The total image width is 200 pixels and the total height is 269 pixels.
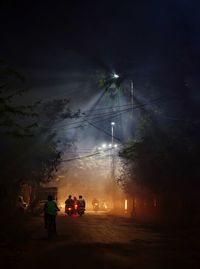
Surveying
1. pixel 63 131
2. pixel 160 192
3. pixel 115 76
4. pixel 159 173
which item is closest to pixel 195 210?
pixel 159 173

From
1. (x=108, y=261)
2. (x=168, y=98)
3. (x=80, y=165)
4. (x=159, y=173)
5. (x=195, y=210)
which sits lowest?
(x=108, y=261)

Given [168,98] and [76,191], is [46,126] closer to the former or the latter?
[168,98]

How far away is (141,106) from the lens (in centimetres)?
2989

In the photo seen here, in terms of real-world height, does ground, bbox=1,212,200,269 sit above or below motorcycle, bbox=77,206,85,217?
below

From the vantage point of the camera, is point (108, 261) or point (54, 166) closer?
point (108, 261)

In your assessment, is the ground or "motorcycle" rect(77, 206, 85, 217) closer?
the ground

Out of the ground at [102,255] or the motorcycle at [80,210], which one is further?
the motorcycle at [80,210]

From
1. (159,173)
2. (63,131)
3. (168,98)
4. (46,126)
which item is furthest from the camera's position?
(63,131)

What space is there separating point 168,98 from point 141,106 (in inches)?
130

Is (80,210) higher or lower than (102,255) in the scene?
higher

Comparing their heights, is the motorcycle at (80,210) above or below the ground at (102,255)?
above

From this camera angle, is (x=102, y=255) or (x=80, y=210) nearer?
(x=102, y=255)

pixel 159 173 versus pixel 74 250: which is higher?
pixel 159 173

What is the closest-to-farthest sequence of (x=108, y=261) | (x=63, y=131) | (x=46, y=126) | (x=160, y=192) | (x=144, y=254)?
(x=108, y=261) → (x=144, y=254) → (x=160, y=192) → (x=46, y=126) → (x=63, y=131)
